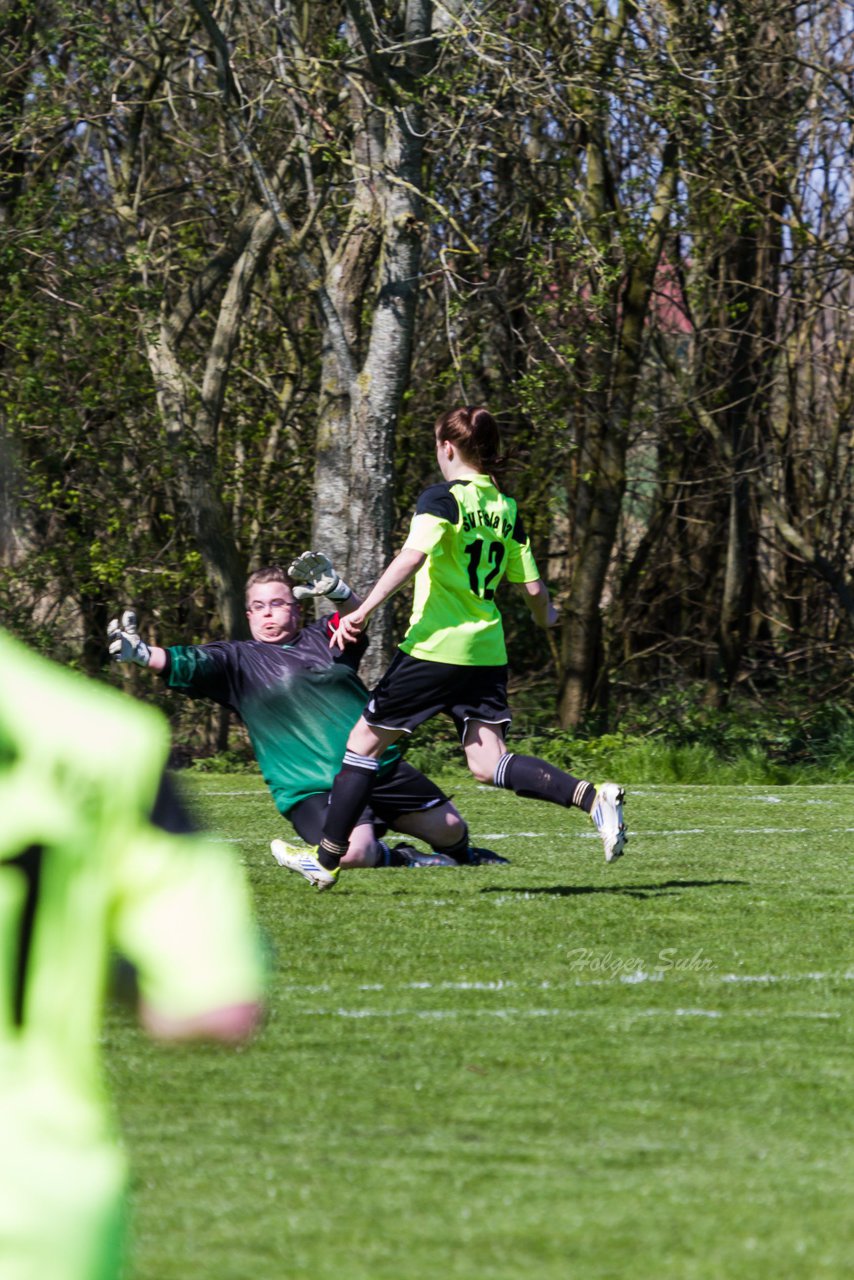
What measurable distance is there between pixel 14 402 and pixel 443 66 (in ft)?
14.0

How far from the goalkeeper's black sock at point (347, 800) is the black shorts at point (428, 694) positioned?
0.16 m

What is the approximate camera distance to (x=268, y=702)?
714cm

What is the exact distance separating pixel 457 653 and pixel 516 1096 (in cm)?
280

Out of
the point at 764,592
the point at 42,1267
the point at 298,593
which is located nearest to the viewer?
the point at 42,1267

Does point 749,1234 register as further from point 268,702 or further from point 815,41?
point 815,41

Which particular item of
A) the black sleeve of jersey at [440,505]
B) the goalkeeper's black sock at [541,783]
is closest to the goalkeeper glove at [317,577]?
the black sleeve of jersey at [440,505]

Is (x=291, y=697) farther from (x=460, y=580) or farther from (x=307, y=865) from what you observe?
(x=460, y=580)

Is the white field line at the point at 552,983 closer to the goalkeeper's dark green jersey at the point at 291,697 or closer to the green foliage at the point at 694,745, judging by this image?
the goalkeeper's dark green jersey at the point at 291,697

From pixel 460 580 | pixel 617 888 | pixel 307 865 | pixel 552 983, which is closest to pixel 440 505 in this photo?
pixel 460 580

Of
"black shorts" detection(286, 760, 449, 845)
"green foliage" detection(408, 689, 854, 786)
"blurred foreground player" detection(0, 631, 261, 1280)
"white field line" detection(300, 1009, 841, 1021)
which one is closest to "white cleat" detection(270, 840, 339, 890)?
"black shorts" detection(286, 760, 449, 845)

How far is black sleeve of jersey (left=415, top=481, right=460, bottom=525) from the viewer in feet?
21.8

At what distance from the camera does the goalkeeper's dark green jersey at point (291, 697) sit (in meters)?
7.12

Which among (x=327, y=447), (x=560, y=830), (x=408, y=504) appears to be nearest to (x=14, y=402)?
(x=327, y=447)

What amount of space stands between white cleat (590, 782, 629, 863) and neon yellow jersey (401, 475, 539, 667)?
611mm
